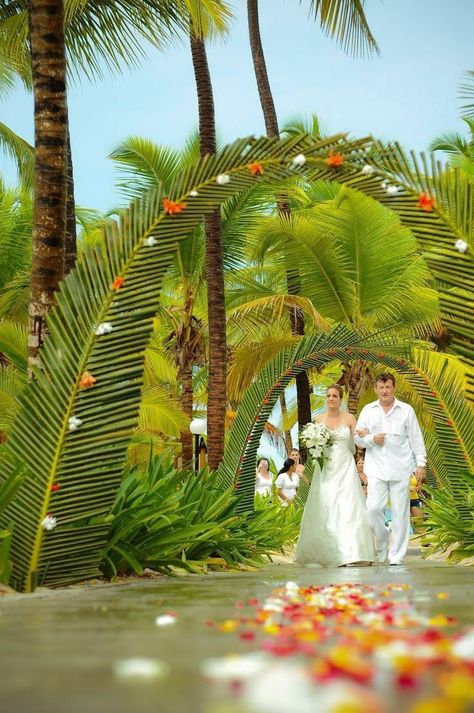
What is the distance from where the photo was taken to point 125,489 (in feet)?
26.9

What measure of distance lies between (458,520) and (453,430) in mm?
1185

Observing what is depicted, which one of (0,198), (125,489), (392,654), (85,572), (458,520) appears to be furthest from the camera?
(0,198)

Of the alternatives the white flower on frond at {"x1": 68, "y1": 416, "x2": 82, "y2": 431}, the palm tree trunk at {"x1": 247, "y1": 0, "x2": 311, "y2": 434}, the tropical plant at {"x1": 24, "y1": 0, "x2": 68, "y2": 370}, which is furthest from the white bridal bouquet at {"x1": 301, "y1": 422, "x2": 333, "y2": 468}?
the palm tree trunk at {"x1": 247, "y1": 0, "x2": 311, "y2": 434}

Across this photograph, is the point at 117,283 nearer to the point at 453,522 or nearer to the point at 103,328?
the point at 103,328

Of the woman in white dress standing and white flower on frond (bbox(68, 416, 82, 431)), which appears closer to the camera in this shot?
white flower on frond (bbox(68, 416, 82, 431))

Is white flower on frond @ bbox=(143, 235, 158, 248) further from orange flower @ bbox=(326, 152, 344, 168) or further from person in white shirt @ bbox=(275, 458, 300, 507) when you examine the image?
person in white shirt @ bbox=(275, 458, 300, 507)

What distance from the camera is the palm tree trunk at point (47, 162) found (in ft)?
26.4

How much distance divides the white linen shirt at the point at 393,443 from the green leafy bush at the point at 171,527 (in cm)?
158

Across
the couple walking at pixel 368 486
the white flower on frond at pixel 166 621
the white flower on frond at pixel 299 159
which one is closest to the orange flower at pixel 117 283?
the white flower on frond at pixel 299 159

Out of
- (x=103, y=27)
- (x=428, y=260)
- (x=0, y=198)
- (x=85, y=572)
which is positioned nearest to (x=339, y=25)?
(x=103, y=27)

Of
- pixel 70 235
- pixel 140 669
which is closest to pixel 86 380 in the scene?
pixel 140 669

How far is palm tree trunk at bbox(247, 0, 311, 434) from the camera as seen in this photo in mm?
22781

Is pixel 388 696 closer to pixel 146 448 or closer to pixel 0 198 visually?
pixel 146 448

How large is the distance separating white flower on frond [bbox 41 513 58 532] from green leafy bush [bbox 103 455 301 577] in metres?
0.54
